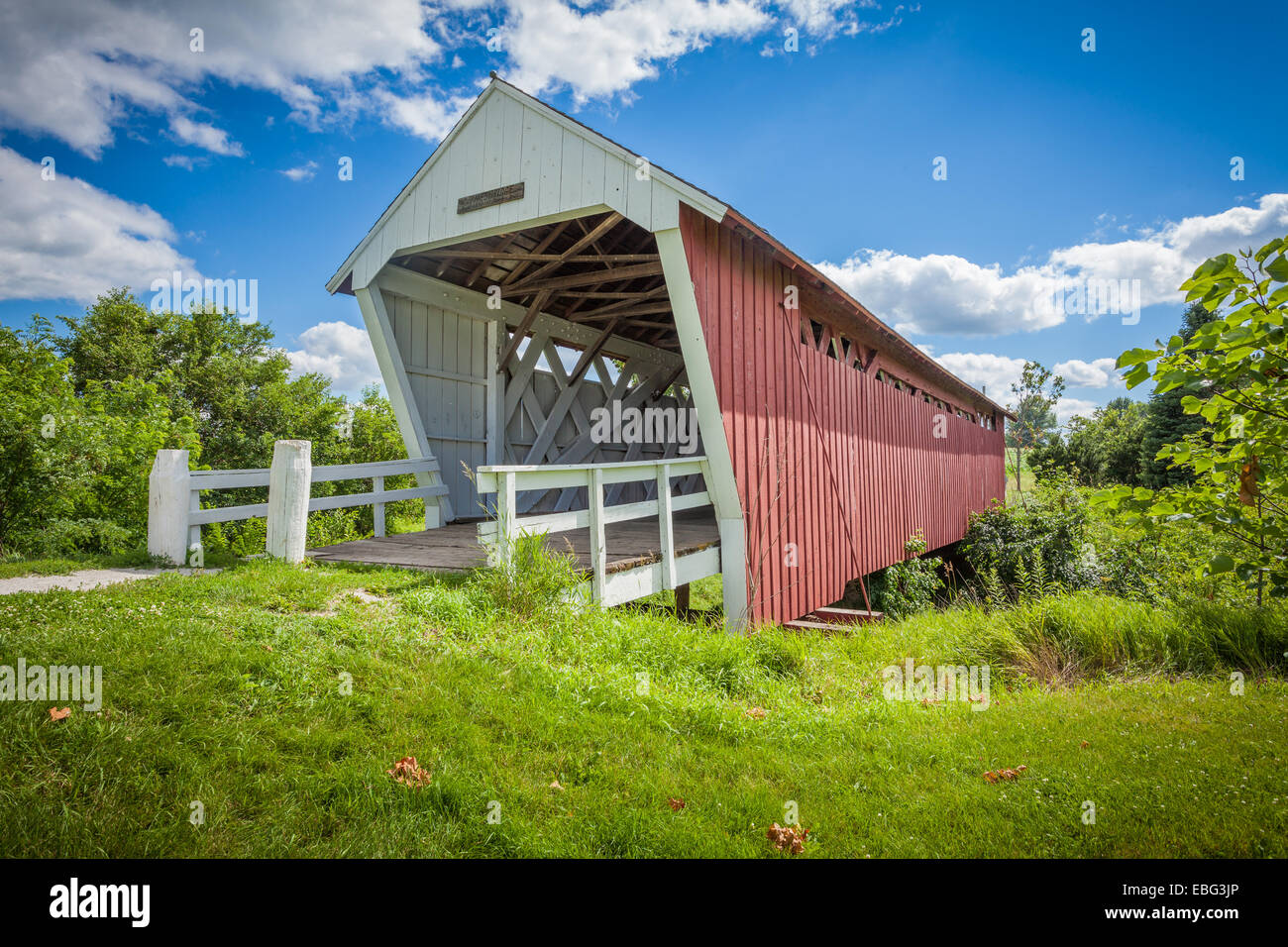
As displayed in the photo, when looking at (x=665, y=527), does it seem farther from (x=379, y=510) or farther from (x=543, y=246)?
(x=543, y=246)

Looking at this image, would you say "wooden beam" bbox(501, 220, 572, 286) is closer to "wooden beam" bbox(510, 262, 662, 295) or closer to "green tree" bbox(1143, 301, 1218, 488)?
"wooden beam" bbox(510, 262, 662, 295)

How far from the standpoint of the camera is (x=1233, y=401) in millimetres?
2262

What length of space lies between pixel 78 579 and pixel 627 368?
26.5 feet

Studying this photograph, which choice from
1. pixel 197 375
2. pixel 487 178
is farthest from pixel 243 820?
pixel 197 375

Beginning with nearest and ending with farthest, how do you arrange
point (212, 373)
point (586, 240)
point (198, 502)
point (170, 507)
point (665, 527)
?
point (170, 507) < point (198, 502) < point (665, 527) < point (586, 240) < point (212, 373)

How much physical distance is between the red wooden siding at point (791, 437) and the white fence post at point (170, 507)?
4391 millimetres

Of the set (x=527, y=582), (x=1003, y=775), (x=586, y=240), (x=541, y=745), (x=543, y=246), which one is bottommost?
(x=1003, y=775)

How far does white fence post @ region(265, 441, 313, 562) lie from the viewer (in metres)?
5.29

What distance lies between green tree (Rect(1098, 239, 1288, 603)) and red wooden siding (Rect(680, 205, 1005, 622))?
12.5 ft

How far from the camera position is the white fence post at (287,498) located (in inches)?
208

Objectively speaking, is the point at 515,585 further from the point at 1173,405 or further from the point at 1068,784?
the point at 1173,405

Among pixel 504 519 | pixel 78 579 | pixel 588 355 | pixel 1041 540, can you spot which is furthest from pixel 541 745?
pixel 1041 540

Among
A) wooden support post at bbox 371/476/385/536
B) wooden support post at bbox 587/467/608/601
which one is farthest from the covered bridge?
wooden support post at bbox 371/476/385/536

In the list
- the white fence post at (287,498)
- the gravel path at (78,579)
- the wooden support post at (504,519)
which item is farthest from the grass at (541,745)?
the white fence post at (287,498)
